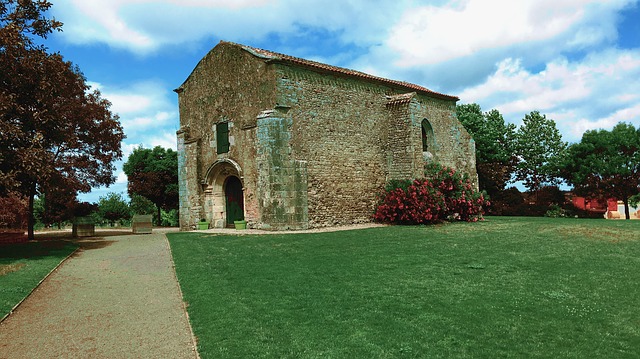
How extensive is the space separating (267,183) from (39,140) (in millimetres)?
8339

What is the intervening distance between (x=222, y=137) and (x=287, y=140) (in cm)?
411

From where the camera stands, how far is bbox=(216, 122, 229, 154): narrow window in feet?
71.6

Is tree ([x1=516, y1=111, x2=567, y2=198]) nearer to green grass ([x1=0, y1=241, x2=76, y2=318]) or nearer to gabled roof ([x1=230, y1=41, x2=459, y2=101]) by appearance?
gabled roof ([x1=230, y1=41, x2=459, y2=101])

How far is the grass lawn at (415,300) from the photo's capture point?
18.8ft

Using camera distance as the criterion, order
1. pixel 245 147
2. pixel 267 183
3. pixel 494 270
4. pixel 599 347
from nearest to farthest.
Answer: pixel 599 347 → pixel 494 270 → pixel 267 183 → pixel 245 147

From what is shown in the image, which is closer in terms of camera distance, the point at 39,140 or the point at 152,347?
the point at 152,347

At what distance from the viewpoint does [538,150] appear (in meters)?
36.0

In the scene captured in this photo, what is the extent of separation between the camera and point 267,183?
1919 centimetres

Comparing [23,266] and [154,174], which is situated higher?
[154,174]

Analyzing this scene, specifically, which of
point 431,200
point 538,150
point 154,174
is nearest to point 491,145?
point 538,150

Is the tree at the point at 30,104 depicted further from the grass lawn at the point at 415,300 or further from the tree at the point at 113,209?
the tree at the point at 113,209

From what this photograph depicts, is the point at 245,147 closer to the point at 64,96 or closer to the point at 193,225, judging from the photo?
the point at 193,225

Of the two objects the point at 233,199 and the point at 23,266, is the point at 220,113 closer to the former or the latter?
the point at 233,199

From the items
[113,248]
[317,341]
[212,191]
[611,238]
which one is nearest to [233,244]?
[113,248]
